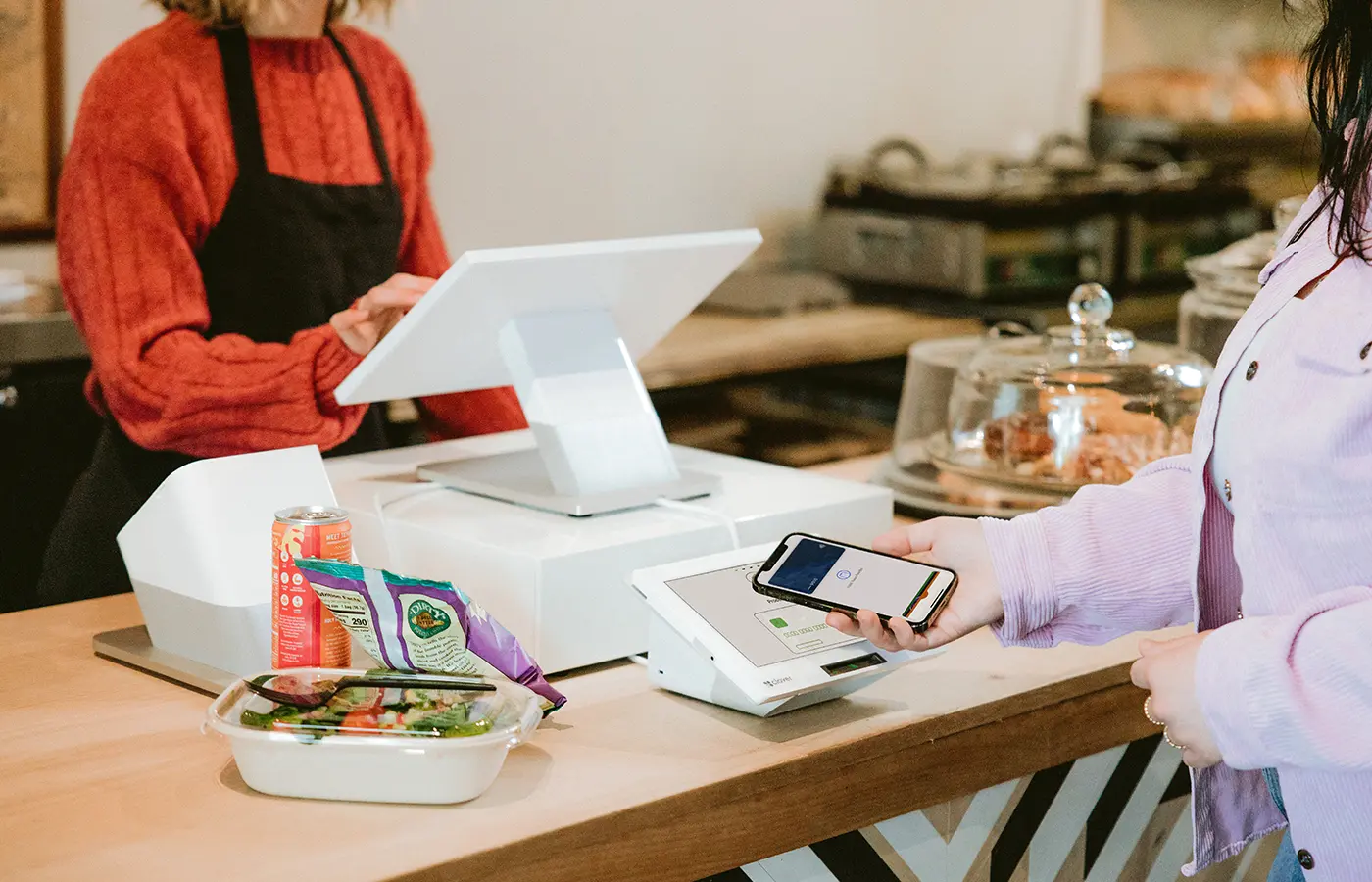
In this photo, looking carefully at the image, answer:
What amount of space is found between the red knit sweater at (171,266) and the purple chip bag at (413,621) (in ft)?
2.07

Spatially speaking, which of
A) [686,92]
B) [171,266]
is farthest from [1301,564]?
[686,92]

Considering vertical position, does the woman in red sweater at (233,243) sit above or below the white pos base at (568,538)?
above

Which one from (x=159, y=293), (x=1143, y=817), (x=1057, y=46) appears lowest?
(x=1143, y=817)

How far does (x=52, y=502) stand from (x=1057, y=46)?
3.11 m

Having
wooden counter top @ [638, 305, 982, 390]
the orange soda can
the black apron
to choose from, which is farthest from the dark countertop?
the orange soda can

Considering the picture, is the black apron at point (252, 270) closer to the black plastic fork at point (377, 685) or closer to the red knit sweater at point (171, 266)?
the red knit sweater at point (171, 266)

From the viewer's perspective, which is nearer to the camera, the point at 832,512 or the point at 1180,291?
the point at 832,512

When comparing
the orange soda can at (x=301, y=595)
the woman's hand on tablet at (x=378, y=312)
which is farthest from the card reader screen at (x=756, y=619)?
the woman's hand on tablet at (x=378, y=312)

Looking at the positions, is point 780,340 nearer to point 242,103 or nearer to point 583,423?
point 242,103

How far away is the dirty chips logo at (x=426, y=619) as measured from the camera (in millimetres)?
1060

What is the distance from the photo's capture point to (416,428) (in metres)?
2.58

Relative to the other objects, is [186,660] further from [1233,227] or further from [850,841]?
[1233,227]

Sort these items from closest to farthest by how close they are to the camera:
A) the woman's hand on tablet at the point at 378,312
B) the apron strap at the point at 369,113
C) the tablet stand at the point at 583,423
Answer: the tablet stand at the point at 583,423 → the woman's hand on tablet at the point at 378,312 → the apron strap at the point at 369,113

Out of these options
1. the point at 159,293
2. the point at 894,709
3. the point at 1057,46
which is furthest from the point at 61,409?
the point at 1057,46
